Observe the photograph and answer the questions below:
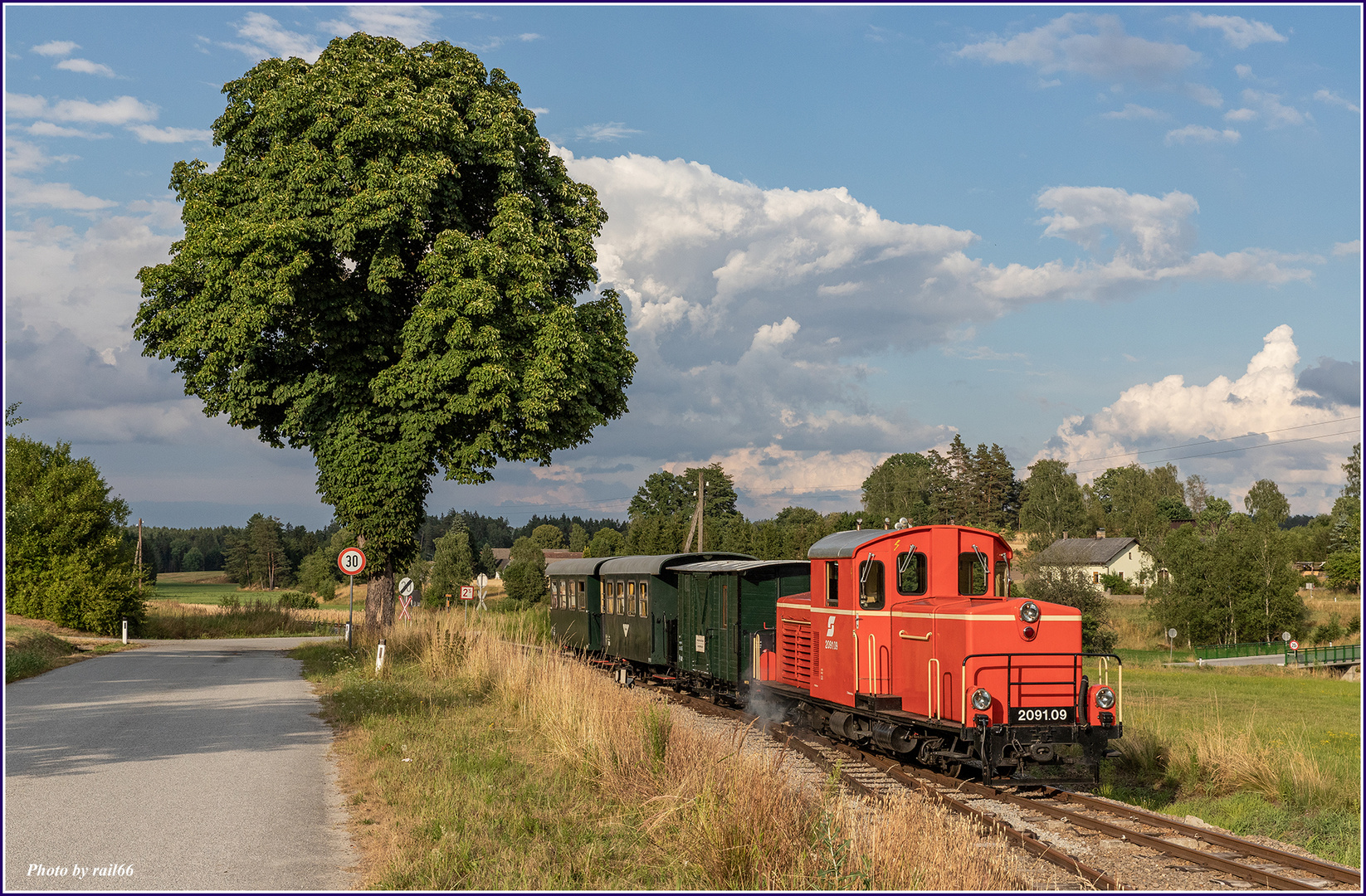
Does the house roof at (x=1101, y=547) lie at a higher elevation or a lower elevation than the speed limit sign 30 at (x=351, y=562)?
lower

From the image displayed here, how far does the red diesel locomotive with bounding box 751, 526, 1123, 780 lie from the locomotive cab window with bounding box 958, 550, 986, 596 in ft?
0.05

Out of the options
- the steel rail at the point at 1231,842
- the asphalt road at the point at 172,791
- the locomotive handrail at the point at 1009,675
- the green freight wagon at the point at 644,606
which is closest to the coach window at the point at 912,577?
the locomotive handrail at the point at 1009,675

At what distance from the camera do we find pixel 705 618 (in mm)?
20516

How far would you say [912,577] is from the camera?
13.5 m

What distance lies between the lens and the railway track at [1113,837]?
8.69 metres

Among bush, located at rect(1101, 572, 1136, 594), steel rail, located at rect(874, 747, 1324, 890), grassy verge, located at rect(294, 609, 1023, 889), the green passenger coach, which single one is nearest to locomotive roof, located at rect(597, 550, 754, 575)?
the green passenger coach

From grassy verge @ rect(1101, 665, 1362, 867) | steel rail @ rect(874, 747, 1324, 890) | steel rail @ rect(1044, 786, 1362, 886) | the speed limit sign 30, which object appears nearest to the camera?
steel rail @ rect(874, 747, 1324, 890)

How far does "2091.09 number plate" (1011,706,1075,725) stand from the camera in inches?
468

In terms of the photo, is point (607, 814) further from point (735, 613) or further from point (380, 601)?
point (380, 601)

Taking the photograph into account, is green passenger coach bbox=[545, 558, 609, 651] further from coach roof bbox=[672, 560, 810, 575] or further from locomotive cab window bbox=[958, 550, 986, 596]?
locomotive cab window bbox=[958, 550, 986, 596]

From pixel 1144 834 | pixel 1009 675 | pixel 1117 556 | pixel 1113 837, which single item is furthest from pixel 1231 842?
pixel 1117 556

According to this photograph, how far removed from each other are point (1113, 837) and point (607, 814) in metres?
5.29

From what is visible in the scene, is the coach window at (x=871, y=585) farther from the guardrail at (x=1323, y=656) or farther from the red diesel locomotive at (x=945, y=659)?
the guardrail at (x=1323, y=656)

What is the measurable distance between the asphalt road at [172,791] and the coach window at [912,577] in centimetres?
762
